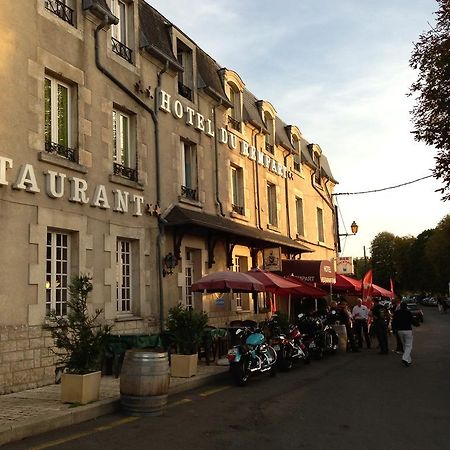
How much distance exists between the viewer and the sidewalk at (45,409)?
629cm

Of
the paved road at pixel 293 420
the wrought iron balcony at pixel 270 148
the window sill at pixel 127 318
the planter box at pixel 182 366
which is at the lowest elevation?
the paved road at pixel 293 420

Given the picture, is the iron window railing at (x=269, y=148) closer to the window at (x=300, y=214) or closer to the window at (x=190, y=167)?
the window at (x=300, y=214)

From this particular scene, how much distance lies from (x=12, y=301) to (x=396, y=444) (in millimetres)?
6262

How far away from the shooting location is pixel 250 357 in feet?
33.7

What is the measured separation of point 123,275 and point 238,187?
6989 millimetres

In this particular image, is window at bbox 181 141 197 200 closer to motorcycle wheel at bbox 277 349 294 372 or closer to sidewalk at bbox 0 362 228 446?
motorcycle wheel at bbox 277 349 294 372

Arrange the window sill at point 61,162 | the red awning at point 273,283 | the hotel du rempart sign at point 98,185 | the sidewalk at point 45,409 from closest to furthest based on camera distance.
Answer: the sidewalk at point 45,409, the hotel du rempart sign at point 98,185, the window sill at point 61,162, the red awning at point 273,283

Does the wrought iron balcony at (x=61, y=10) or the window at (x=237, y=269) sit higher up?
the wrought iron balcony at (x=61, y=10)

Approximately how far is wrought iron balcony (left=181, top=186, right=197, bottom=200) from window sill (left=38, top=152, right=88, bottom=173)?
13.4 feet

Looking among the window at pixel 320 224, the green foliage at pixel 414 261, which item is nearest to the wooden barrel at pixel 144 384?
the window at pixel 320 224

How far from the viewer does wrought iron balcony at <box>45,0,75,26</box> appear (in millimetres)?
10478

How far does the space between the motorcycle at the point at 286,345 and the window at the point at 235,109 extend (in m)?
7.48

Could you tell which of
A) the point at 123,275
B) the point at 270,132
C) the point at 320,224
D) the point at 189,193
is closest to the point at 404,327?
the point at 189,193

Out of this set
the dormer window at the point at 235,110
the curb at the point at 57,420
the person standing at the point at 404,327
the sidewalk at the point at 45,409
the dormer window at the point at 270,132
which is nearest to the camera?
the curb at the point at 57,420
